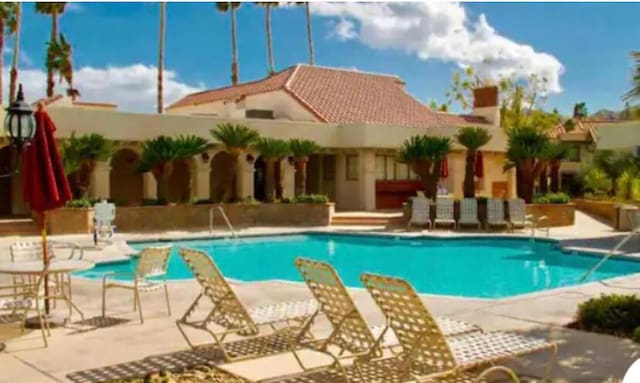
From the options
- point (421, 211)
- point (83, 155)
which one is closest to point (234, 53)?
point (83, 155)

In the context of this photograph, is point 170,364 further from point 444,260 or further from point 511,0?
point 444,260

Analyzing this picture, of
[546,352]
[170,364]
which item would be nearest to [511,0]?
[546,352]

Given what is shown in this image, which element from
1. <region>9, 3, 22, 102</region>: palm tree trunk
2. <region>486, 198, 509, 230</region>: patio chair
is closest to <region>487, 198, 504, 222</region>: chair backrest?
<region>486, 198, 509, 230</region>: patio chair

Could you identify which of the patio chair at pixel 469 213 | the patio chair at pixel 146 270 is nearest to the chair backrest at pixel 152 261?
the patio chair at pixel 146 270

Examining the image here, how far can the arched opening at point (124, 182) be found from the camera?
94.1 feet

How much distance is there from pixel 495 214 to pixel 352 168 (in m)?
8.94

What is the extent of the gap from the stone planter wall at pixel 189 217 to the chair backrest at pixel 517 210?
19.9 feet

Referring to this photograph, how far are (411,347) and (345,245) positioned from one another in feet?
51.0

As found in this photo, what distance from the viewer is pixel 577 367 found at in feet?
19.2

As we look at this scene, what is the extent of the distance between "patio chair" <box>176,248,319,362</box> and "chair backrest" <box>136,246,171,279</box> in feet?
5.19

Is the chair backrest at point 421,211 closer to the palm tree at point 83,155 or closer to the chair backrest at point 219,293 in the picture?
the palm tree at point 83,155

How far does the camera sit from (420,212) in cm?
2248

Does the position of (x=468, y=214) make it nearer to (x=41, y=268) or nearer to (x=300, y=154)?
(x=300, y=154)

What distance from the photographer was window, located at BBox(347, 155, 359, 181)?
96.7 ft
